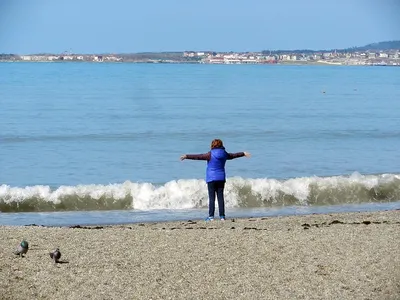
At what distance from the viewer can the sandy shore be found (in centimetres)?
935

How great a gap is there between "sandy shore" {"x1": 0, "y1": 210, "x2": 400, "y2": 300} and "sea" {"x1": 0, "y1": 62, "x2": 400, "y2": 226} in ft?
16.1

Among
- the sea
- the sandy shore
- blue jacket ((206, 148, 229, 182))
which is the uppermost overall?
blue jacket ((206, 148, 229, 182))

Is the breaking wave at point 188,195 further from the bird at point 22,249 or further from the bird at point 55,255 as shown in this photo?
the bird at point 55,255

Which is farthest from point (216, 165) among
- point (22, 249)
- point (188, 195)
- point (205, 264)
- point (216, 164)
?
point (22, 249)

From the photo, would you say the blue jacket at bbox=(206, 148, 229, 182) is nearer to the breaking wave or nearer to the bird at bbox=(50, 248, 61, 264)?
the breaking wave

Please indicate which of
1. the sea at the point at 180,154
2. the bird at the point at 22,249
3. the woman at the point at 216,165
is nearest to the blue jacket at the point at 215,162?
the woman at the point at 216,165

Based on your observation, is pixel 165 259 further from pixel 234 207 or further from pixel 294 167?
pixel 294 167

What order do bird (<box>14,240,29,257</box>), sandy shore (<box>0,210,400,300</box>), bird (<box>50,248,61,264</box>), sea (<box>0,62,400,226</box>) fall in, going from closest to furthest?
sandy shore (<box>0,210,400,300</box>)
bird (<box>50,248,61,264</box>)
bird (<box>14,240,29,257</box>)
sea (<box>0,62,400,226</box>)

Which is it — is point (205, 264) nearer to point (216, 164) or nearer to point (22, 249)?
point (22, 249)

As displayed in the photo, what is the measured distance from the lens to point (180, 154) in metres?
30.7

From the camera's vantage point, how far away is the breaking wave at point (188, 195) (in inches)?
780

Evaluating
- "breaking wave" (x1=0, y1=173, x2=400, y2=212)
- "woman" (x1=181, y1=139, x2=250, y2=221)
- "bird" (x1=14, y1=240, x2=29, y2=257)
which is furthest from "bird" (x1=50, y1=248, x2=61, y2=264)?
"breaking wave" (x1=0, y1=173, x2=400, y2=212)

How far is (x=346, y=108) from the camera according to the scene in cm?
5728

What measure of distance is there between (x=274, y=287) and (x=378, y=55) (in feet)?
441
